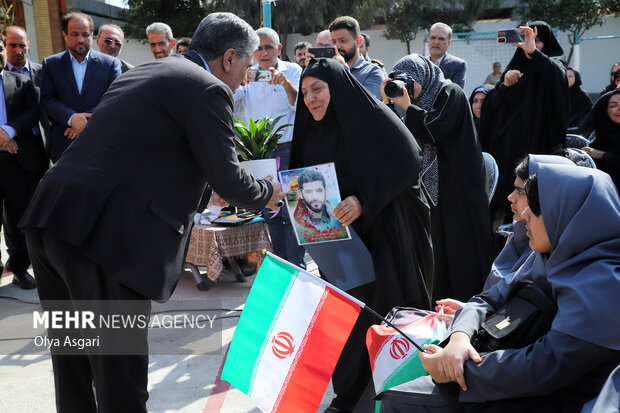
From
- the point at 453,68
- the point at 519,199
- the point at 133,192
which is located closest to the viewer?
the point at 133,192

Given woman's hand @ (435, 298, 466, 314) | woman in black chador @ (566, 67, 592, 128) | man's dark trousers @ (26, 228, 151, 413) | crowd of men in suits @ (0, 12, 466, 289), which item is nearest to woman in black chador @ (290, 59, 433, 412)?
woman's hand @ (435, 298, 466, 314)

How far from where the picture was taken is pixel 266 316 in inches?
96.2

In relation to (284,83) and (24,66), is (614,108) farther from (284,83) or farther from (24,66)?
(24,66)

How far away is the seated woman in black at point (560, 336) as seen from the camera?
1812mm

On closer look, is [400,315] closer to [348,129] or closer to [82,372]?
[348,129]

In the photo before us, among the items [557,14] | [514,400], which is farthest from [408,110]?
[557,14]

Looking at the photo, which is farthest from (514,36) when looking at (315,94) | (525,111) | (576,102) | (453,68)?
(576,102)

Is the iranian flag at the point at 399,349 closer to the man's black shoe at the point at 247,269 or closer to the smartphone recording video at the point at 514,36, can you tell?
the smartphone recording video at the point at 514,36

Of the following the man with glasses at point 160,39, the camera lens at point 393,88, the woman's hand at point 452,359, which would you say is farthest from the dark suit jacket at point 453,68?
the woman's hand at point 452,359

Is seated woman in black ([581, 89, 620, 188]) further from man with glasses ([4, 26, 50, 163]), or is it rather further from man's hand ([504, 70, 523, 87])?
man with glasses ([4, 26, 50, 163])

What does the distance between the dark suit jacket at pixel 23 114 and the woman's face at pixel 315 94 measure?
3.31 meters

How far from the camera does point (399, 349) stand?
7.80 ft

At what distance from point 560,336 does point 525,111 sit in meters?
3.45

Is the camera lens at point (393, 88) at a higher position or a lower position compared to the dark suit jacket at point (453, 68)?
higher
